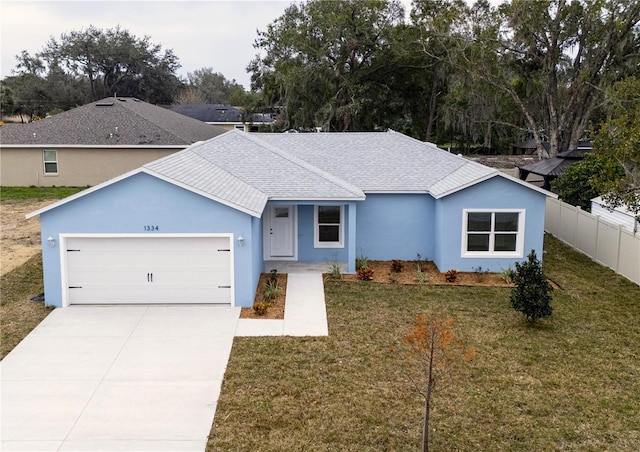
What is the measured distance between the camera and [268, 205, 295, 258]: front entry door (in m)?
17.8

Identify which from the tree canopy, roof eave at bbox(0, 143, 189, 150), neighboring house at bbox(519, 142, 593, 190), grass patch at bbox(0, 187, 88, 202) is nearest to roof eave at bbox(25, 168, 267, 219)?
grass patch at bbox(0, 187, 88, 202)

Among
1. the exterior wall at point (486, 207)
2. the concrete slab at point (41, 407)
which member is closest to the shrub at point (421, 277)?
the exterior wall at point (486, 207)

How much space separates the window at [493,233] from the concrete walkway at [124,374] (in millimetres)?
5185

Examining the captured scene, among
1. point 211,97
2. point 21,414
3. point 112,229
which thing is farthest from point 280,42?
point 211,97

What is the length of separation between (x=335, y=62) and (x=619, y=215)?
82.5 feet

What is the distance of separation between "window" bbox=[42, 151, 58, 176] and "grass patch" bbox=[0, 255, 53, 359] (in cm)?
1564

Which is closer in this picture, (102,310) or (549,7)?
(102,310)

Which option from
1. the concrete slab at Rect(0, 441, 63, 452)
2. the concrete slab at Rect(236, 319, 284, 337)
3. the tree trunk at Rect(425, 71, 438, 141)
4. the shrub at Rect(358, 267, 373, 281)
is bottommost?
the concrete slab at Rect(0, 441, 63, 452)

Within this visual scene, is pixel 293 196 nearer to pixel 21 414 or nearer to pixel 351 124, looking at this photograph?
pixel 21 414

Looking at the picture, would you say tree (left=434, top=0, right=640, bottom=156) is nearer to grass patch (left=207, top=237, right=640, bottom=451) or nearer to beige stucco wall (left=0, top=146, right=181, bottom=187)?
beige stucco wall (left=0, top=146, right=181, bottom=187)

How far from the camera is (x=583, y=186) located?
76.0 ft

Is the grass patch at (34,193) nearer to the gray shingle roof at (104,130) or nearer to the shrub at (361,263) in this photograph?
the gray shingle roof at (104,130)

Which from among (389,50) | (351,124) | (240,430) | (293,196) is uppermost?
(389,50)

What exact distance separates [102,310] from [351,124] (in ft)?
99.9
